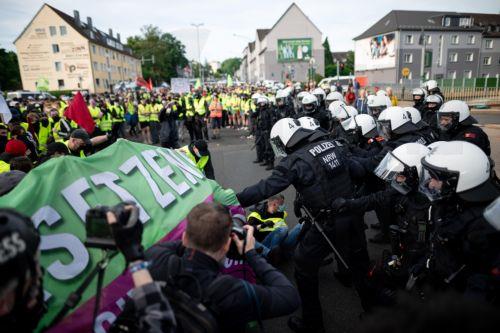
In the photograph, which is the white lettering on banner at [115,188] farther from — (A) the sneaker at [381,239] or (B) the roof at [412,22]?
(B) the roof at [412,22]

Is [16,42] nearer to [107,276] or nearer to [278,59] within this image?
[278,59]

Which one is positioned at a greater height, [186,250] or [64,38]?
[64,38]

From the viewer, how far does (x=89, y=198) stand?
223 centimetres

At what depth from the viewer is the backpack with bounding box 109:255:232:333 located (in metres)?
1.53

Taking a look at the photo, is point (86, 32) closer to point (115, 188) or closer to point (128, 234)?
point (115, 188)

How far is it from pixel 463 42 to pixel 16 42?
226 ft

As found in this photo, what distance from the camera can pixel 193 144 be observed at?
16.9 feet

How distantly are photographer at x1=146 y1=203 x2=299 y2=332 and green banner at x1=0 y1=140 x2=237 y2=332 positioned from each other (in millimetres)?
434

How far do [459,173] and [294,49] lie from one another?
207ft

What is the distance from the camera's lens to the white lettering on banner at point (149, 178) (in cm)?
260

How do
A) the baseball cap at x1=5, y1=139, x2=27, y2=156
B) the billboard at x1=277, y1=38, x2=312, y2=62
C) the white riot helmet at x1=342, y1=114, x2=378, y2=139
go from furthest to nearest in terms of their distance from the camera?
the billboard at x1=277, y1=38, x2=312, y2=62 → the white riot helmet at x1=342, y1=114, x2=378, y2=139 → the baseball cap at x1=5, y1=139, x2=27, y2=156

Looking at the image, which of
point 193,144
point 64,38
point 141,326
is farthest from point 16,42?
point 141,326

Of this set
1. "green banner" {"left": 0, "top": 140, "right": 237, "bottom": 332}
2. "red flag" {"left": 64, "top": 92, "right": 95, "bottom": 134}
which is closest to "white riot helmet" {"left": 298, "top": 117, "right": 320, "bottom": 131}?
"green banner" {"left": 0, "top": 140, "right": 237, "bottom": 332}

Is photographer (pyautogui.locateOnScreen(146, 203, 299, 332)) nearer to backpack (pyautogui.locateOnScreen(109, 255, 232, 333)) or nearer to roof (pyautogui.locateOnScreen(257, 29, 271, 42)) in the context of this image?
backpack (pyautogui.locateOnScreen(109, 255, 232, 333))
